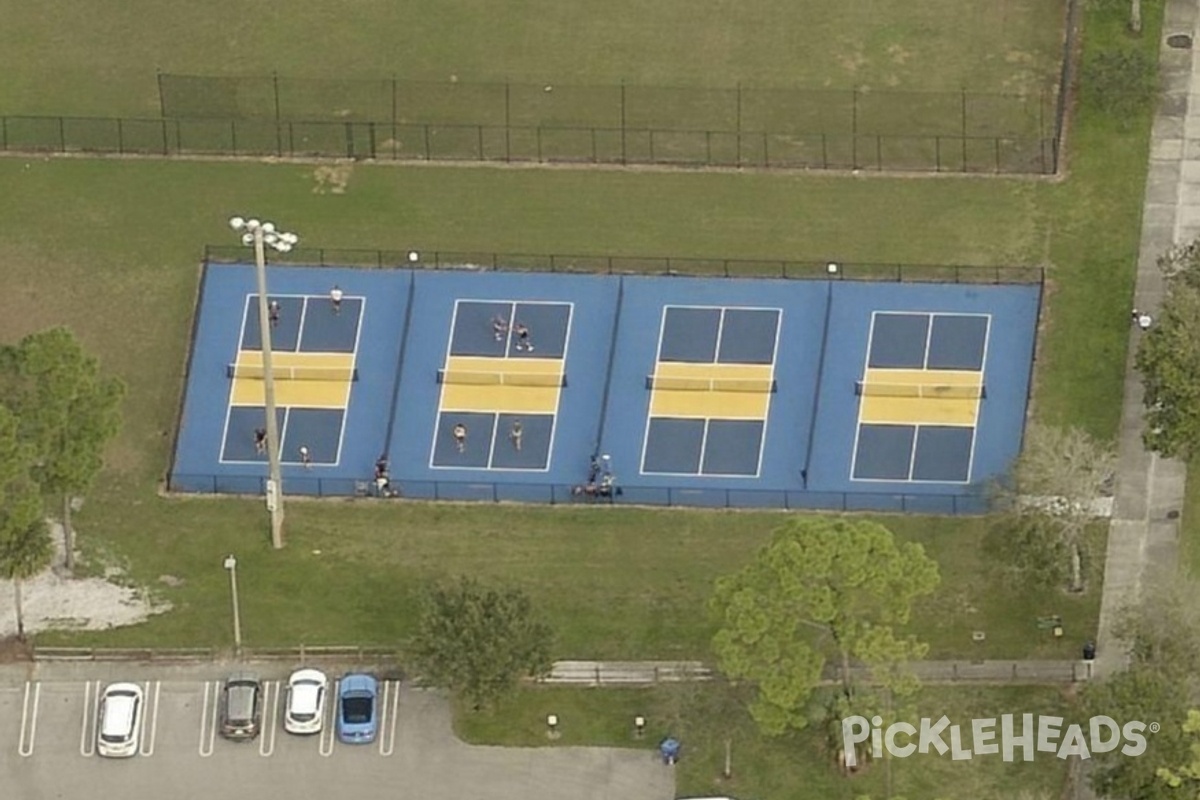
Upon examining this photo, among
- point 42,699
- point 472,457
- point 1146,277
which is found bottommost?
point 42,699

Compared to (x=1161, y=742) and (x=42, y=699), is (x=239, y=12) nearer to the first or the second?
(x=42, y=699)

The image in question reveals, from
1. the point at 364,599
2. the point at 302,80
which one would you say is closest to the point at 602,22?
the point at 302,80

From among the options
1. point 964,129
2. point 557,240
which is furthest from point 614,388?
point 964,129

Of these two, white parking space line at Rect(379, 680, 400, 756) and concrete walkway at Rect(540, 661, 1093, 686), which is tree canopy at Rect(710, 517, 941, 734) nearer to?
concrete walkway at Rect(540, 661, 1093, 686)

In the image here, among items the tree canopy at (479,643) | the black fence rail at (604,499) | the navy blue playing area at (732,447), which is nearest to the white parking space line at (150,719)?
the black fence rail at (604,499)

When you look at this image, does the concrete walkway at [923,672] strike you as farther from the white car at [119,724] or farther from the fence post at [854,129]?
the fence post at [854,129]

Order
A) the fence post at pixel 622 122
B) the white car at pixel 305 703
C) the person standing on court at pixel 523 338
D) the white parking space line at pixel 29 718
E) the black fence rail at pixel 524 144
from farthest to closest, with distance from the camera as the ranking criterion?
1. the fence post at pixel 622 122
2. the black fence rail at pixel 524 144
3. the person standing on court at pixel 523 338
4. the white parking space line at pixel 29 718
5. the white car at pixel 305 703

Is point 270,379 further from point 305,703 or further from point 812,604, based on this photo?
point 812,604
